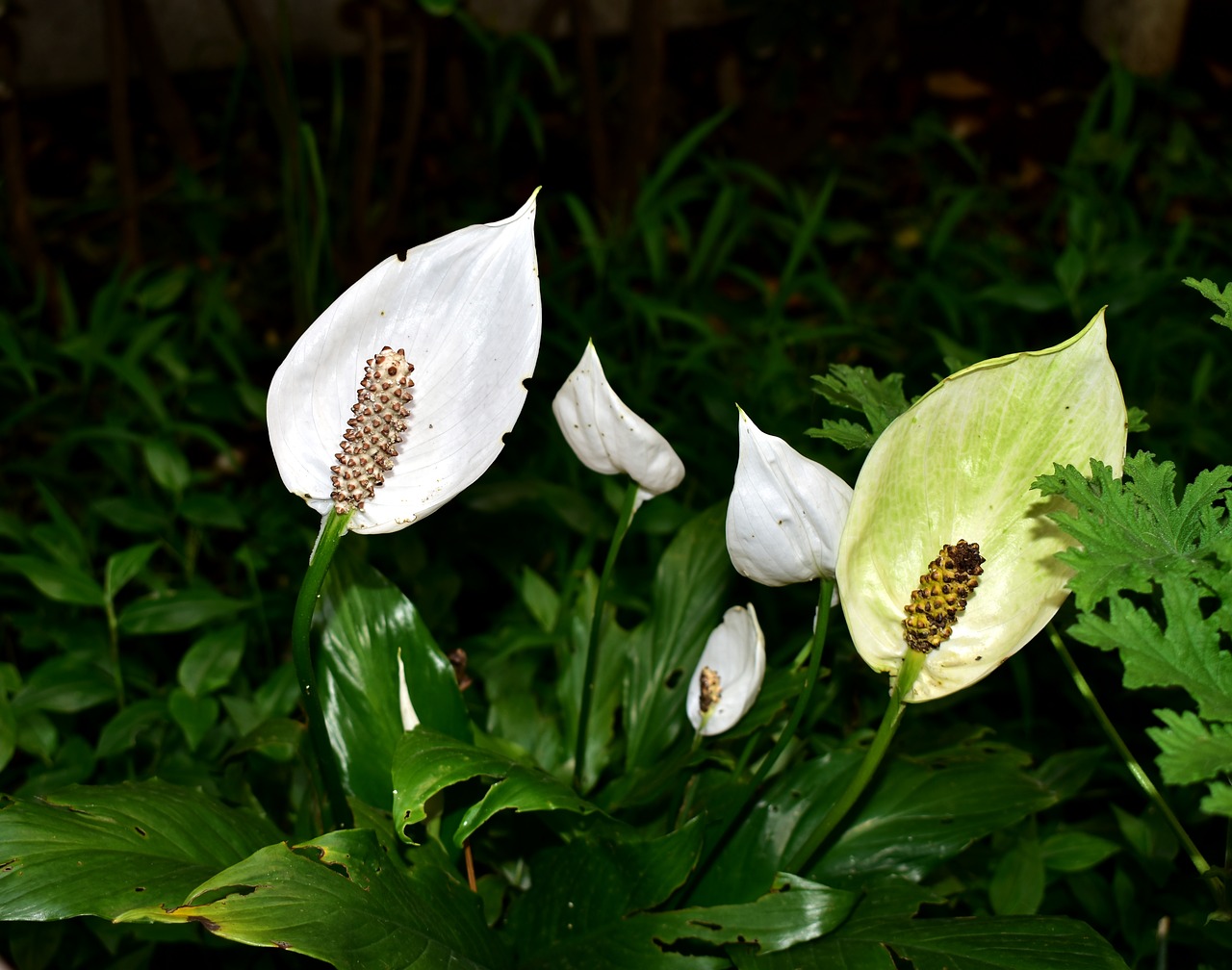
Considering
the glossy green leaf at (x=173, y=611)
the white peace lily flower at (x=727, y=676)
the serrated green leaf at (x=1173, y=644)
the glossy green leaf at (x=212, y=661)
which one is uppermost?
the serrated green leaf at (x=1173, y=644)

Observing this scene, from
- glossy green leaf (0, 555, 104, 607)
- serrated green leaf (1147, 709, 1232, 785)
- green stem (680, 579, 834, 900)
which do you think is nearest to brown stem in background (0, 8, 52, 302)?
glossy green leaf (0, 555, 104, 607)

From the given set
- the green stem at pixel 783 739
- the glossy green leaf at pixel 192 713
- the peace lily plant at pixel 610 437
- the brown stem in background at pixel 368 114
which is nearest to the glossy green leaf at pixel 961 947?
the green stem at pixel 783 739

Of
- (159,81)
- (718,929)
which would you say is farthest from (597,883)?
(159,81)

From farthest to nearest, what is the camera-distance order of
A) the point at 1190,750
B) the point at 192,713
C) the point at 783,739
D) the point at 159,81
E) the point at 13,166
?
the point at 159,81 < the point at 13,166 < the point at 192,713 < the point at 783,739 < the point at 1190,750

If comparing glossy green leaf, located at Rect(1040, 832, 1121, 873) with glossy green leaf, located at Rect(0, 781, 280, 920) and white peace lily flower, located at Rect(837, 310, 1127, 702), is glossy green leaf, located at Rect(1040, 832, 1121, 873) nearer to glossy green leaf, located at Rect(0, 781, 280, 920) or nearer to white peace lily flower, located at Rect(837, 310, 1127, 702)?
white peace lily flower, located at Rect(837, 310, 1127, 702)

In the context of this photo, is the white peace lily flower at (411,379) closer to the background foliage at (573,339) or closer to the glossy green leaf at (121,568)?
the background foliage at (573,339)

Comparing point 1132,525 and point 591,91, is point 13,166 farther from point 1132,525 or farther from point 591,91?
point 1132,525

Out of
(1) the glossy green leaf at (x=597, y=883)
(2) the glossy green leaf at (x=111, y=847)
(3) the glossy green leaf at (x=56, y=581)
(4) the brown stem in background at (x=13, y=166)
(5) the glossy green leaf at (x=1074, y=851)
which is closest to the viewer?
(2) the glossy green leaf at (x=111, y=847)
